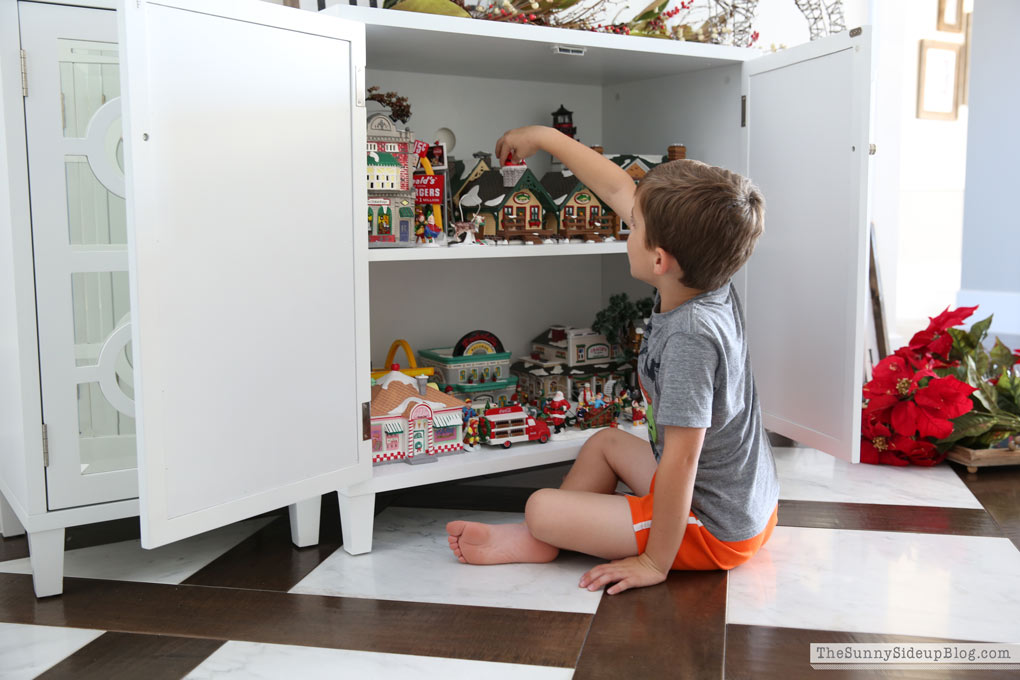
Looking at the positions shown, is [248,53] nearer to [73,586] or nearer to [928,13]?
[73,586]

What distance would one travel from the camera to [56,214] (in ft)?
3.75

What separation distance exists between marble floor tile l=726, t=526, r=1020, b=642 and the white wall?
6.46 ft

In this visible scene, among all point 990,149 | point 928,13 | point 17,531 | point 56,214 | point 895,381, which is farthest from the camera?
point 928,13

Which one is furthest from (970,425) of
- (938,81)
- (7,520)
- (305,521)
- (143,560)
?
(938,81)

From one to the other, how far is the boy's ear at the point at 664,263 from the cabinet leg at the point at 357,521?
1.73 feet

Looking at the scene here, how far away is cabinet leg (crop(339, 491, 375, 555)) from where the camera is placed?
4.25 feet

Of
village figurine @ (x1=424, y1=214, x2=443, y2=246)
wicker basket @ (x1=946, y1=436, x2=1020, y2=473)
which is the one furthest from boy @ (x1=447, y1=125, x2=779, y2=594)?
wicker basket @ (x1=946, y1=436, x2=1020, y2=473)

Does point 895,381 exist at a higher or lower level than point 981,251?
lower

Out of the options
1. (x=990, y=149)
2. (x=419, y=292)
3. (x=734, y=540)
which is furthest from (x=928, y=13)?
(x=734, y=540)

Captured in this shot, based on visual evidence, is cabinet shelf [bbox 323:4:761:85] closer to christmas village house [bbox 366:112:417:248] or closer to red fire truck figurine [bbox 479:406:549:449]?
christmas village house [bbox 366:112:417:248]

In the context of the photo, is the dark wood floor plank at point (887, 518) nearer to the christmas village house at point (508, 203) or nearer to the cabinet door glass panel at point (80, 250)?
the christmas village house at point (508, 203)

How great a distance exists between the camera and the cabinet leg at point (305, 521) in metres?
1.32

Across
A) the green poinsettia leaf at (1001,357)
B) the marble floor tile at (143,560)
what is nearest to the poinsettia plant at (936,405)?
the green poinsettia leaf at (1001,357)

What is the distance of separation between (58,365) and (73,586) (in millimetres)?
303
